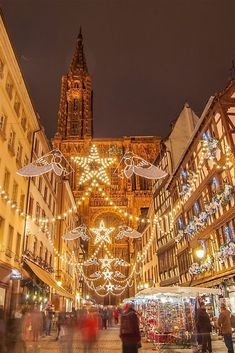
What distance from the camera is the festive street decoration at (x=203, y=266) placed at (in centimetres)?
1966

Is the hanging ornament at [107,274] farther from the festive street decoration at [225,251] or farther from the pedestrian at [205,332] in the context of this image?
the pedestrian at [205,332]

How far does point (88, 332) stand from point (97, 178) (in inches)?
1956

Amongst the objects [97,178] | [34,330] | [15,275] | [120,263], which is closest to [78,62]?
[97,178]

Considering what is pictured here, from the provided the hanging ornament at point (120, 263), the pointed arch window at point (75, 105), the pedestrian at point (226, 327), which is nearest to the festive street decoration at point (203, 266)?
the pedestrian at point (226, 327)

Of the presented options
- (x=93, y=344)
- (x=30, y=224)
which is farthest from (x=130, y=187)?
(x=93, y=344)

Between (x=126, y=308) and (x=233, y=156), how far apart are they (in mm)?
11251

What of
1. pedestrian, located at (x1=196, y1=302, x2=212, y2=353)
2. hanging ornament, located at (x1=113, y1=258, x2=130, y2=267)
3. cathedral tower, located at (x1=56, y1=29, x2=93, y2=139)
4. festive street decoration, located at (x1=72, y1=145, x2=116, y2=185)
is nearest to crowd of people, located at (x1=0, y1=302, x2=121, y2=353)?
pedestrian, located at (x1=196, y1=302, x2=212, y2=353)

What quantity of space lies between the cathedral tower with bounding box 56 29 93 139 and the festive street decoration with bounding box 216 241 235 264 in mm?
50567

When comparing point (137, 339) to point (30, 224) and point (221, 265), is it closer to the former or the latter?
point (221, 265)

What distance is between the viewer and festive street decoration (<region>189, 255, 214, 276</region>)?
19656 mm

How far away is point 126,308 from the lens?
7668mm

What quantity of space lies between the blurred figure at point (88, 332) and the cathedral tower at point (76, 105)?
→ 188 feet

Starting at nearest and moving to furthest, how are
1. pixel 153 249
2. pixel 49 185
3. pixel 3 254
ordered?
pixel 3 254 → pixel 49 185 → pixel 153 249

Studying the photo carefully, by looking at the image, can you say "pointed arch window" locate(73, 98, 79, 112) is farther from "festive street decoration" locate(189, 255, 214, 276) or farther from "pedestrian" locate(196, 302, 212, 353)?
"pedestrian" locate(196, 302, 212, 353)
